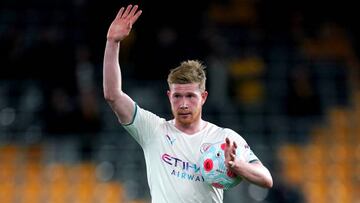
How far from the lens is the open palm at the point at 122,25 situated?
6.29 metres

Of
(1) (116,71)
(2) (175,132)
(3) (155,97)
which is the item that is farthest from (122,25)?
(3) (155,97)

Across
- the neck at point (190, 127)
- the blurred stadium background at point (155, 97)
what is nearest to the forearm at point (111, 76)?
the neck at point (190, 127)

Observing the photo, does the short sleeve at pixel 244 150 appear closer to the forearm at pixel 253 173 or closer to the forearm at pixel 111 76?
the forearm at pixel 253 173

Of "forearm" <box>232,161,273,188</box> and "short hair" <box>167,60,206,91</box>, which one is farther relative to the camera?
"short hair" <box>167,60,206,91</box>

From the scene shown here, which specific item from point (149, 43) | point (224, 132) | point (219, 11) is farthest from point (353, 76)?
point (224, 132)

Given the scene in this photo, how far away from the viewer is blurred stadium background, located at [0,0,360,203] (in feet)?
42.1

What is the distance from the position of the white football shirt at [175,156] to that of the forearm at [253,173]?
0.69 feet

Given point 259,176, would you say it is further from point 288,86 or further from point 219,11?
point 219,11

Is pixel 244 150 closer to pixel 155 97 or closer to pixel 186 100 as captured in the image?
pixel 186 100

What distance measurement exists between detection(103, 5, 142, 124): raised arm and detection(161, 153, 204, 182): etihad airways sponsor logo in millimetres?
436

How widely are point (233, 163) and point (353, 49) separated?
991 cm

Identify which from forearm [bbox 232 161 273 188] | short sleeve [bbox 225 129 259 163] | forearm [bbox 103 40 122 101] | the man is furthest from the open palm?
forearm [bbox 232 161 273 188]

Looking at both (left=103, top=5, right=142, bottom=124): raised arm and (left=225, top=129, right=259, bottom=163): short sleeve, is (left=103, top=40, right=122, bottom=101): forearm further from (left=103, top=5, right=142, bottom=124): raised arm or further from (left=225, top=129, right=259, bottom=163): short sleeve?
(left=225, top=129, right=259, bottom=163): short sleeve

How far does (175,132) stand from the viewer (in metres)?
6.42
